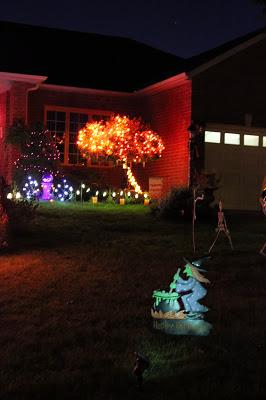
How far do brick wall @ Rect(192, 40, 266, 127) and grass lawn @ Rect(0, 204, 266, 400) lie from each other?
7004 millimetres

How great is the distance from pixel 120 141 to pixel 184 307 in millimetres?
12740

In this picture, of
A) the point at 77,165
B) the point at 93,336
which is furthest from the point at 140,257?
the point at 77,165

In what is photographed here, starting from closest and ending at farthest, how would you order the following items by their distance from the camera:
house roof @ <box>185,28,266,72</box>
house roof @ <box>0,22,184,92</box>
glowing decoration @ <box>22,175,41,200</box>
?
glowing decoration @ <box>22,175,41,200</box>, house roof @ <box>185,28,266,72</box>, house roof @ <box>0,22,184,92</box>

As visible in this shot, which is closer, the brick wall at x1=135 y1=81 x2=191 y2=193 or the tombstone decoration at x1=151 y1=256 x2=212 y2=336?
the tombstone decoration at x1=151 y1=256 x2=212 y2=336

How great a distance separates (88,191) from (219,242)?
781 cm

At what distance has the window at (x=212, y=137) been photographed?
18.1 meters

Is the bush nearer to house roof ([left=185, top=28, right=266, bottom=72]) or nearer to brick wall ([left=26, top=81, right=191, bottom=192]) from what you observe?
brick wall ([left=26, top=81, right=191, bottom=192])

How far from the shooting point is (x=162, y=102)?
63.4 feet

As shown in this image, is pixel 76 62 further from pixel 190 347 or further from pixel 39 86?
pixel 190 347

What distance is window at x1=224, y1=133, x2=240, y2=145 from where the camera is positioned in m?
18.4

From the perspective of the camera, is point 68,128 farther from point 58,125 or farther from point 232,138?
point 232,138

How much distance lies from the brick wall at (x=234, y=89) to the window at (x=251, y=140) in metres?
0.38

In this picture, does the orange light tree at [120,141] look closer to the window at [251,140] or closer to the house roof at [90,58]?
the house roof at [90,58]

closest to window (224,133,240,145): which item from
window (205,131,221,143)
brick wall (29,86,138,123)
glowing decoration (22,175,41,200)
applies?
window (205,131,221,143)
